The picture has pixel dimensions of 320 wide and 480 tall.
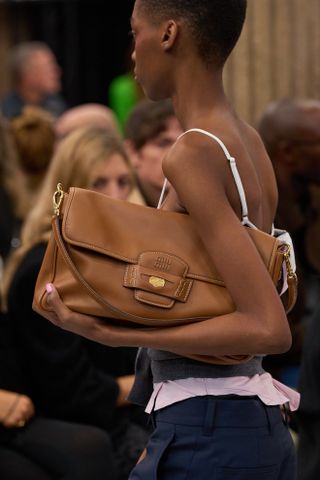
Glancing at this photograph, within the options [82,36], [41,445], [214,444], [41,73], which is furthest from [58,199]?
[82,36]

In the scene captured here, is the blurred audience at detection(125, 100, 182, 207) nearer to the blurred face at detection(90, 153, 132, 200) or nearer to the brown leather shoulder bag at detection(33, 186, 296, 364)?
the blurred face at detection(90, 153, 132, 200)

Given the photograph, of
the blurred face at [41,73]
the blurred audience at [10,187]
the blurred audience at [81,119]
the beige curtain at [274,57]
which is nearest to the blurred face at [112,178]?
the beige curtain at [274,57]

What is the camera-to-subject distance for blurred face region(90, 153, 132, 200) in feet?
13.5

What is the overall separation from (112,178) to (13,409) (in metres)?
1.05

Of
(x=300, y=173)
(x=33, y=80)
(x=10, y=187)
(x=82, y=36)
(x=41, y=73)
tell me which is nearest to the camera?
(x=300, y=173)

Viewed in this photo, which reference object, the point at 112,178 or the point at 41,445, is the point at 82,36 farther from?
the point at 41,445

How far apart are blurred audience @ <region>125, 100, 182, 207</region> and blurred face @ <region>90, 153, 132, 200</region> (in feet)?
1.34

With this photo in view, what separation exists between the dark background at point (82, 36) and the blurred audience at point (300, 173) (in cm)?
483

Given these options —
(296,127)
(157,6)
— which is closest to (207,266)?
(157,6)

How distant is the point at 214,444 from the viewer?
2.18m

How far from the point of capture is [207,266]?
83.1 inches

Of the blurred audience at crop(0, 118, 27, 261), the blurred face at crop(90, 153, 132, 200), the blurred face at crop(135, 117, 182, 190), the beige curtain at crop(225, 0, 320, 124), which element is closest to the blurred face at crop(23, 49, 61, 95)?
the blurred audience at crop(0, 118, 27, 261)

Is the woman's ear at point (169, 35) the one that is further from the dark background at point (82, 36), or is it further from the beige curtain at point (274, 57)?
the dark background at point (82, 36)

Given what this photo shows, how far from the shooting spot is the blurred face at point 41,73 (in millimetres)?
8602
